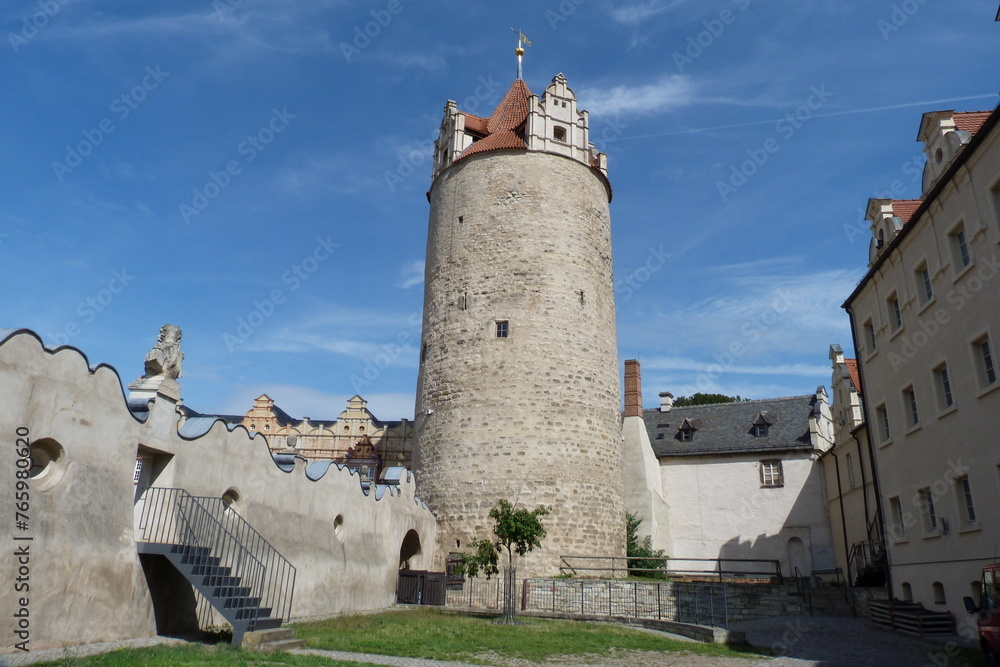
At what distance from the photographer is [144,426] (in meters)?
9.96

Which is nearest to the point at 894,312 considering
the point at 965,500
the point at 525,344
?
the point at 965,500

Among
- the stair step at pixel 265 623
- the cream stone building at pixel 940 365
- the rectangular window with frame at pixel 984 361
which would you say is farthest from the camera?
the rectangular window with frame at pixel 984 361

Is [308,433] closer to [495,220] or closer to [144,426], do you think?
[495,220]

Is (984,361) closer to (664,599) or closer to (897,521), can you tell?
(897,521)

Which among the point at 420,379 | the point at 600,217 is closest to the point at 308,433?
the point at 420,379

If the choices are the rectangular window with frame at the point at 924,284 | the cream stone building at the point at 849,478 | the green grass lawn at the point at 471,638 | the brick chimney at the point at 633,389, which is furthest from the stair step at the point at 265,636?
the brick chimney at the point at 633,389

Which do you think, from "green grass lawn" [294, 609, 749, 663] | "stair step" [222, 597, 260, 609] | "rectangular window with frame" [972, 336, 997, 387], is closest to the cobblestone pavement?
"green grass lawn" [294, 609, 749, 663]

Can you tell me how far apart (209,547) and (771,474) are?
83.9 feet

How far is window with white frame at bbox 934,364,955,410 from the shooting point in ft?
46.7

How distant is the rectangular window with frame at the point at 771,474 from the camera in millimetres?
30000

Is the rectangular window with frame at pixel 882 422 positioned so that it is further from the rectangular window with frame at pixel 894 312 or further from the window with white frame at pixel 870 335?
the rectangular window with frame at pixel 894 312

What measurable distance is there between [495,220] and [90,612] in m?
17.9

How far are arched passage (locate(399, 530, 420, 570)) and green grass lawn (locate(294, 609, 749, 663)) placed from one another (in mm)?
4843

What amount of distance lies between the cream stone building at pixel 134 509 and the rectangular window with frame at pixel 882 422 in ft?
44.8
